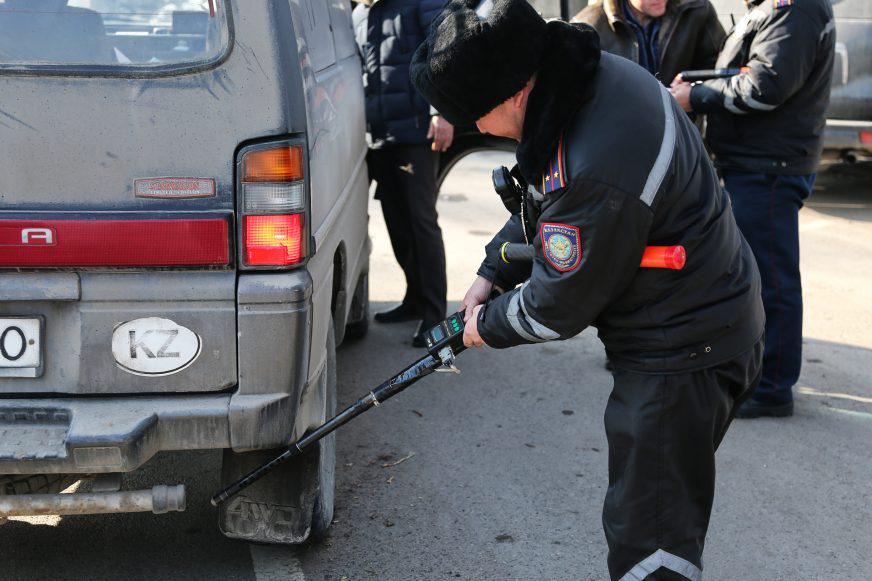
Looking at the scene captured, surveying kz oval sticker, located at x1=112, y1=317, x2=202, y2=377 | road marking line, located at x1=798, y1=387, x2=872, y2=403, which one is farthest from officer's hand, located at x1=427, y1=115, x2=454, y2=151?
kz oval sticker, located at x1=112, y1=317, x2=202, y2=377

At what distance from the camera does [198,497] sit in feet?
11.7

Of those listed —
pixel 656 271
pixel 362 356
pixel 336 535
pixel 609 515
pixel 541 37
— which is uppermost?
pixel 541 37

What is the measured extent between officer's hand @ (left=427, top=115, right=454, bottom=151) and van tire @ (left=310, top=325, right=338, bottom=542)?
1909mm

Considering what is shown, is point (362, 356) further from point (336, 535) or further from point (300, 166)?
point (300, 166)

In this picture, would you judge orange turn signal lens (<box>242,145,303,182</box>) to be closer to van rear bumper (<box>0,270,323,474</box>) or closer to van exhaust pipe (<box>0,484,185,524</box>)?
van rear bumper (<box>0,270,323,474</box>)

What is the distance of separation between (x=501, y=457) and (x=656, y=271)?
6.10 ft

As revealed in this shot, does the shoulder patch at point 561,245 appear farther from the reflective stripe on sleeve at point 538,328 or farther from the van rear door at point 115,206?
the van rear door at point 115,206

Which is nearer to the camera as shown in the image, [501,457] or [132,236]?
[132,236]

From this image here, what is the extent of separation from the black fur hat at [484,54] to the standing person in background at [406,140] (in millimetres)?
2769

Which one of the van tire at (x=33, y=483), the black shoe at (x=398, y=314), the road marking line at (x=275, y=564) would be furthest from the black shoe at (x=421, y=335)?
the van tire at (x=33, y=483)

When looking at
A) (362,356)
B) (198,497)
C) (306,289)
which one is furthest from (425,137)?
(306,289)

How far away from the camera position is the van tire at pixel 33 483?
105 inches

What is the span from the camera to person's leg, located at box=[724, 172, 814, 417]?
415 centimetres

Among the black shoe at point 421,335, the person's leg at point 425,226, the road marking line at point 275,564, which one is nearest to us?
the road marking line at point 275,564
